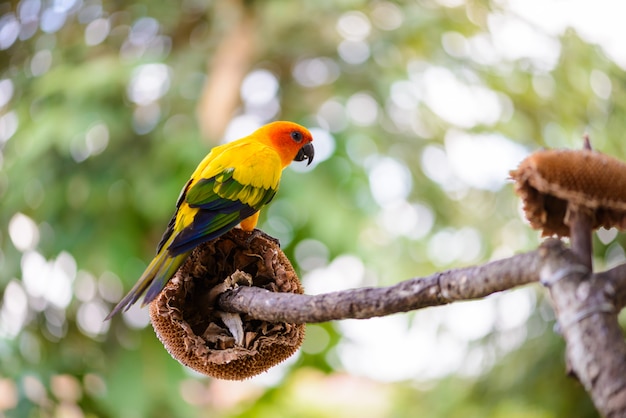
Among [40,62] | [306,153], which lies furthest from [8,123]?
[306,153]

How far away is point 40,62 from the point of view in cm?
576

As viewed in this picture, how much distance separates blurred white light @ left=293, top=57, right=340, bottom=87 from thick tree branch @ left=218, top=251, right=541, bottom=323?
5.05 meters

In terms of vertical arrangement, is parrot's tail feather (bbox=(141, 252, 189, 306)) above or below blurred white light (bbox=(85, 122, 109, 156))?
above

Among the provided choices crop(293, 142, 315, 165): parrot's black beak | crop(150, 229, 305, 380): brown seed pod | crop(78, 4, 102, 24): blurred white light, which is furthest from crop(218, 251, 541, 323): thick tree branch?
crop(78, 4, 102, 24): blurred white light

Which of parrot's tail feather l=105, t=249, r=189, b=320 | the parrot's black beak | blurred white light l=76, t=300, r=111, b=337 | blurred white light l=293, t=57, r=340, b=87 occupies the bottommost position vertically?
blurred white light l=76, t=300, r=111, b=337

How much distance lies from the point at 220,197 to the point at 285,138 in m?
0.60

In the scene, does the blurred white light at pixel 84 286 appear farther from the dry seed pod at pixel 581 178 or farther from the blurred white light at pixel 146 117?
the dry seed pod at pixel 581 178

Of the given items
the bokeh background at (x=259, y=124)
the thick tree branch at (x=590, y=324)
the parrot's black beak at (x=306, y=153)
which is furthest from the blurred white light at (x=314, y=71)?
the thick tree branch at (x=590, y=324)

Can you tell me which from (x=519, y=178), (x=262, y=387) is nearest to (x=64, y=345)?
(x=262, y=387)

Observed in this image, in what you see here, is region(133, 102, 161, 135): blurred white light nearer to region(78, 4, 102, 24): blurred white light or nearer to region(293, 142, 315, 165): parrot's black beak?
region(78, 4, 102, 24): blurred white light

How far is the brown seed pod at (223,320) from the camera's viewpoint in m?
1.33

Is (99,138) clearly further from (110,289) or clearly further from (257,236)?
(257,236)

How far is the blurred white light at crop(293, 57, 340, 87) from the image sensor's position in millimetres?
6105

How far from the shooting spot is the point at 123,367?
531 cm
